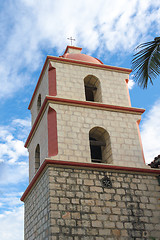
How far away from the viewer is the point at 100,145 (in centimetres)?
1248

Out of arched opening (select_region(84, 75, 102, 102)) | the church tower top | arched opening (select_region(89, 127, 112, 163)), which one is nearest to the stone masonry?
arched opening (select_region(89, 127, 112, 163))

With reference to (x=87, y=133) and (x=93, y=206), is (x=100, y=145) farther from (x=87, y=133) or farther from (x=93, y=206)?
(x=93, y=206)

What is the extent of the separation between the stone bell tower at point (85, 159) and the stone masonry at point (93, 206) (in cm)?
3

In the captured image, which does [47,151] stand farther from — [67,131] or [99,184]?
[99,184]

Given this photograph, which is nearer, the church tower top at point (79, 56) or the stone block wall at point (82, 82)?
the stone block wall at point (82, 82)

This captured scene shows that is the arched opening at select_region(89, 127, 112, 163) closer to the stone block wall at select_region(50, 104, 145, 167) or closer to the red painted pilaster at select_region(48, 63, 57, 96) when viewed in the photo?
the stone block wall at select_region(50, 104, 145, 167)

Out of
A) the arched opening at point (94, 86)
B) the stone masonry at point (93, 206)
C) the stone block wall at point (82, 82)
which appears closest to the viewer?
the stone masonry at point (93, 206)

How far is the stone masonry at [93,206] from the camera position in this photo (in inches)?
391

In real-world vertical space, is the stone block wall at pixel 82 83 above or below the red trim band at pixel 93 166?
above

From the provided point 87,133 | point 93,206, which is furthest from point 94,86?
point 93,206

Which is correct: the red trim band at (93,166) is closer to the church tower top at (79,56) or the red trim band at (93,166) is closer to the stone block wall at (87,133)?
the stone block wall at (87,133)

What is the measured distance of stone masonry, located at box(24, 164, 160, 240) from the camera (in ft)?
32.6

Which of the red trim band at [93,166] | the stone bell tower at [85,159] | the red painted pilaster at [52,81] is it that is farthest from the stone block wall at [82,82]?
the red trim band at [93,166]

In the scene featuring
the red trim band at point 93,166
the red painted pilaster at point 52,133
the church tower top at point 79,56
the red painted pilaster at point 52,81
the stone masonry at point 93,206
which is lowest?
the stone masonry at point 93,206
